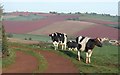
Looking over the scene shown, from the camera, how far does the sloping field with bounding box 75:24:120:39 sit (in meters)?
68.1

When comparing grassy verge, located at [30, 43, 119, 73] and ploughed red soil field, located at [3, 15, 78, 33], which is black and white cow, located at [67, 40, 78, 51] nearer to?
grassy verge, located at [30, 43, 119, 73]

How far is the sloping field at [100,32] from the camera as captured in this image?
223ft

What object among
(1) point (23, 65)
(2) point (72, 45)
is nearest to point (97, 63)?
(1) point (23, 65)

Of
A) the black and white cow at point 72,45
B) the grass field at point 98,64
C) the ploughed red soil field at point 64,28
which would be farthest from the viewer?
the ploughed red soil field at point 64,28

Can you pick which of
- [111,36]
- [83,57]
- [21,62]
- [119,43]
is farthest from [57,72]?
[111,36]

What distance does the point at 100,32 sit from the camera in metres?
71.2

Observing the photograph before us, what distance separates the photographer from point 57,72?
28828 millimetres

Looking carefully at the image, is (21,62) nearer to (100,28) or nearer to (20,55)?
(20,55)

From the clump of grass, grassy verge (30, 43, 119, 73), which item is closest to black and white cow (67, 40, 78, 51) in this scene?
grassy verge (30, 43, 119, 73)

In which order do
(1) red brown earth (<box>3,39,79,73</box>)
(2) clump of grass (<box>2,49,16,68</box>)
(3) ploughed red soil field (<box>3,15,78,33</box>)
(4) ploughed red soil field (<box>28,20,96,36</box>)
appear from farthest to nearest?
1. (3) ploughed red soil field (<box>3,15,78,33</box>)
2. (4) ploughed red soil field (<box>28,20,96,36</box>)
3. (2) clump of grass (<box>2,49,16,68</box>)
4. (1) red brown earth (<box>3,39,79,73</box>)

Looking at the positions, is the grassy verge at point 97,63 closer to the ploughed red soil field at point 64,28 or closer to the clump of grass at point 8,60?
the clump of grass at point 8,60

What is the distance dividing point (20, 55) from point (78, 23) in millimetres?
49281

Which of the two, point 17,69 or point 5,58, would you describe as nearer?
point 17,69

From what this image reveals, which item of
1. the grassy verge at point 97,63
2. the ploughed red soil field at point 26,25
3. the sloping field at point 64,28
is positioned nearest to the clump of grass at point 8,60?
the grassy verge at point 97,63
